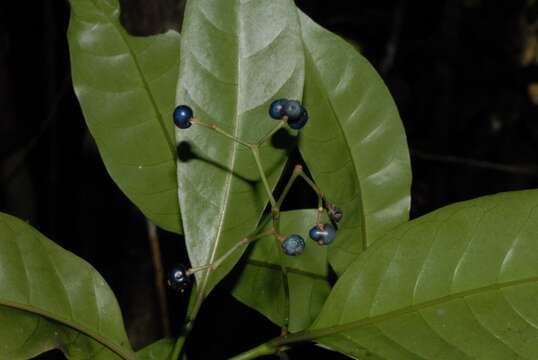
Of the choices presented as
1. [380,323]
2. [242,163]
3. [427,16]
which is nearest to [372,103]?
[242,163]

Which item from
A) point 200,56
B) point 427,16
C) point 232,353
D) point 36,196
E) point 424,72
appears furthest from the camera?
point 427,16

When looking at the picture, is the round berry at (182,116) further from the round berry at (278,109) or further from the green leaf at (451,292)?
the green leaf at (451,292)

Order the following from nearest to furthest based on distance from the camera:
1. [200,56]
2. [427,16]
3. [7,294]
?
[7,294]
[200,56]
[427,16]

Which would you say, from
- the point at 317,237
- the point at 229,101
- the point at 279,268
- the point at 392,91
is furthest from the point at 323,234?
the point at 392,91

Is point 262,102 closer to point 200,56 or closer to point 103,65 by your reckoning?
point 200,56

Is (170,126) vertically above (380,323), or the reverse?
(170,126)

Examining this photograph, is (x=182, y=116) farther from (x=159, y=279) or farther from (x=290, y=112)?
(x=159, y=279)
